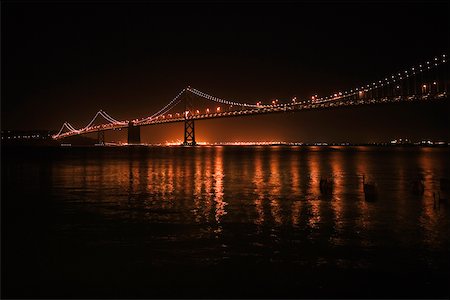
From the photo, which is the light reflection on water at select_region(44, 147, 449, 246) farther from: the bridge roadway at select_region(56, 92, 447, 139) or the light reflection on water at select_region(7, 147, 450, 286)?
the bridge roadway at select_region(56, 92, 447, 139)

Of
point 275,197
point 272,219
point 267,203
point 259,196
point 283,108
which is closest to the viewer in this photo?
point 272,219

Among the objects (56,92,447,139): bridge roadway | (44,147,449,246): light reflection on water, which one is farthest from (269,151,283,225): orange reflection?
(56,92,447,139): bridge roadway

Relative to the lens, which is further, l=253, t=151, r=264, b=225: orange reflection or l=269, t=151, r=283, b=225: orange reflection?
l=269, t=151, r=283, b=225: orange reflection

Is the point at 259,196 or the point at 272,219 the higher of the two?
the point at 259,196

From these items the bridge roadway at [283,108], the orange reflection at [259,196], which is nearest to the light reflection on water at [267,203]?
the orange reflection at [259,196]

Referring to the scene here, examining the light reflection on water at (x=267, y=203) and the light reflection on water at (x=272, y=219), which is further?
the light reflection on water at (x=267, y=203)

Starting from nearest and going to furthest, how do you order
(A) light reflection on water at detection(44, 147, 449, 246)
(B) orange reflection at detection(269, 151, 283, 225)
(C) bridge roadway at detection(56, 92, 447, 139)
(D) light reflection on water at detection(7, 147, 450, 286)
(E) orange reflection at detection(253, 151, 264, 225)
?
1. (D) light reflection on water at detection(7, 147, 450, 286)
2. (A) light reflection on water at detection(44, 147, 449, 246)
3. (E) orange reflection at detection(253, 151, 264, 225)
4. (B) orange reflection at detection(269, 151, 283, 225)
5. (C) bridge roadway at detection(56, 92, 447, 139)

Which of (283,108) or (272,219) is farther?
(283,108)

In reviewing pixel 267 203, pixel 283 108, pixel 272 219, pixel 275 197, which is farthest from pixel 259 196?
pixel 283 108

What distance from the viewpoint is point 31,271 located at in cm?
709

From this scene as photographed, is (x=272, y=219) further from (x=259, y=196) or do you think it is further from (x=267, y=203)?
(x=259, y=196)

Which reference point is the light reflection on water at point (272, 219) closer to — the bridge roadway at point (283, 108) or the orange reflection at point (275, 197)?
the orange reflection at point (275, 197)

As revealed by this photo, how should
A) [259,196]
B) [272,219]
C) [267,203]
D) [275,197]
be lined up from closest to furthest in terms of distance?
1. [272,219]
2. [267,203]
3. [275,197]
4. [259,196]

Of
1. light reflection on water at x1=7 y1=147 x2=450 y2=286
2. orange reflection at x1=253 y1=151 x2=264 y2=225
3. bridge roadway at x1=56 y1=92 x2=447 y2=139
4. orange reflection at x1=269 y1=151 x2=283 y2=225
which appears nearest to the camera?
light reflection on water at x1=7 y1=147 x2=450 y2=286
